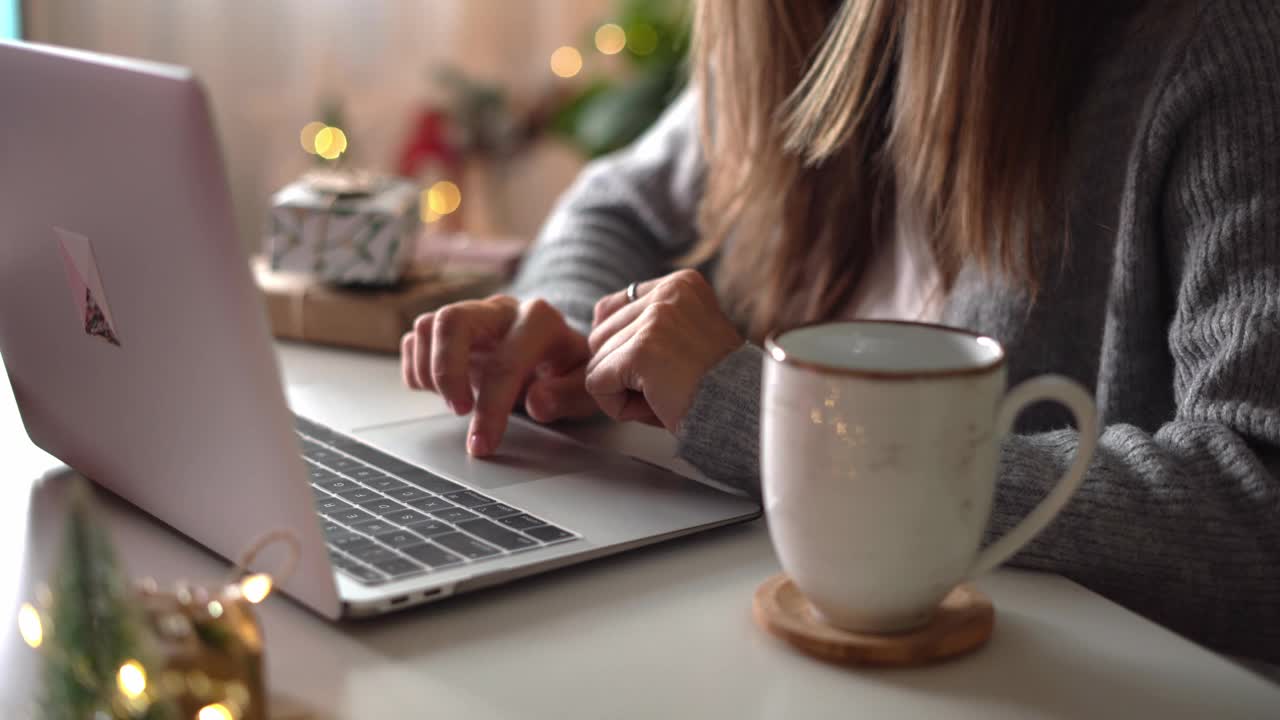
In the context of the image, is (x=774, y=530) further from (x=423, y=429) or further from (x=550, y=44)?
(x=550, y=44)

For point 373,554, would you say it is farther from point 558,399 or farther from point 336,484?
point 558,399

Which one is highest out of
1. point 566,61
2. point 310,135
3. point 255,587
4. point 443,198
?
point 255,587

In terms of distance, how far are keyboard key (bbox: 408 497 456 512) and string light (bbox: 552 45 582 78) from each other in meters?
2.52

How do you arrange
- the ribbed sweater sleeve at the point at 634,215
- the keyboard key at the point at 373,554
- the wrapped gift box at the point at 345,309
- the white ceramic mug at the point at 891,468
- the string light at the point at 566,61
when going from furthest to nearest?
the string light at the point at 566,61 < the ribbed sweater sleeve at the point at 634,215 < the wrapped gift box at the point at 345,309 < the keyboard key at the point at 373,554 < the white ceramic mug at the point at 891,468

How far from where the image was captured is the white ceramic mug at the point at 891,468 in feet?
1.57

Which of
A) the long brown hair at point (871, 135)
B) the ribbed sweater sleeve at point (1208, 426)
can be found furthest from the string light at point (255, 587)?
the long brown hair at point (871, 135)

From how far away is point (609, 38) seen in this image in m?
2.92

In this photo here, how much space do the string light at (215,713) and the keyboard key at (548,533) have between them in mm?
222

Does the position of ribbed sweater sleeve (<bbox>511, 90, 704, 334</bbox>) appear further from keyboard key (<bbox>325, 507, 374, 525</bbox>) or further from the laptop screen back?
the laptop screen back

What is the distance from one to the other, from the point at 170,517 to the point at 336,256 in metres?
0.48

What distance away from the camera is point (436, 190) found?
9.41 feet

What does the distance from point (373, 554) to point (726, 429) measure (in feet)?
0.70

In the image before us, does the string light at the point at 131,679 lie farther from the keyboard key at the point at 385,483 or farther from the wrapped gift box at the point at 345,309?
the wrapped gift box at the point at 345,309

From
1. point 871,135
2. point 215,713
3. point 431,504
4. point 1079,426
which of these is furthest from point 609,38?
point 215,713
